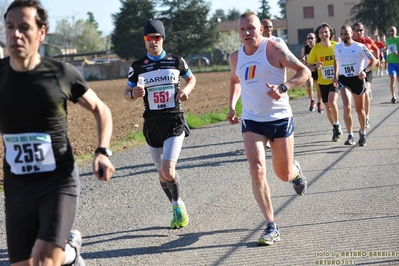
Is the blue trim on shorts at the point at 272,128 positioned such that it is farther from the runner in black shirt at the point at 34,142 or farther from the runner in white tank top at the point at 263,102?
the runner in black shirt at the point at 34,142

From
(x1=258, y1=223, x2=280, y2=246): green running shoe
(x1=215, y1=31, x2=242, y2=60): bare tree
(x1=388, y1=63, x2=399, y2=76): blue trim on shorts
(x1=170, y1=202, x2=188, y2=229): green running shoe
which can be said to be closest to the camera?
(x1=258, y1=223, x2=280, y2=246): green running shoe

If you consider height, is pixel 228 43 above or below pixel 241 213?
above

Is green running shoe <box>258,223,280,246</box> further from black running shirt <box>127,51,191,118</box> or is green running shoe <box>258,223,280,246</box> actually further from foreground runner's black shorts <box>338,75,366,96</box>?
foreground runner's black shorts <box>338,75,366,96</box>

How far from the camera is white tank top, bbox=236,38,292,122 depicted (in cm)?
683

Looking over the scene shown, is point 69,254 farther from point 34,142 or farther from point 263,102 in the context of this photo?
point 263,102

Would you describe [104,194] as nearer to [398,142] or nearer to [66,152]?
[66,152]

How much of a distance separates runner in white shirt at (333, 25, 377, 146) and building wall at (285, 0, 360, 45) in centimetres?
8328

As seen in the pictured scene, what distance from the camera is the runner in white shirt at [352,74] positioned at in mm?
12695

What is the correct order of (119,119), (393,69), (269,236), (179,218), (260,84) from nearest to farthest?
A: (269,236) → (260,84) → (179,218) → (393,69) → (119,119)

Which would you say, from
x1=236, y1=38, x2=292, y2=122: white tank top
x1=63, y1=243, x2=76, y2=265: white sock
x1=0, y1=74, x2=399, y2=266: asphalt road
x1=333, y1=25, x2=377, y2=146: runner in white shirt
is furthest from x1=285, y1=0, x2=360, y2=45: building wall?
x1=63, y1=243, x2=76, y2=265: white sock

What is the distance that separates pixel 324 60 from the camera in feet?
44.9

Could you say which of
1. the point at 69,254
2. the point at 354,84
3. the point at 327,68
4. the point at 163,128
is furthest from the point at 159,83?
the point at 327,68

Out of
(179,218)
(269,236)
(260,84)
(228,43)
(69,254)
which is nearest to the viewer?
(69,254)

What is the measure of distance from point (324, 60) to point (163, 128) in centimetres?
689
